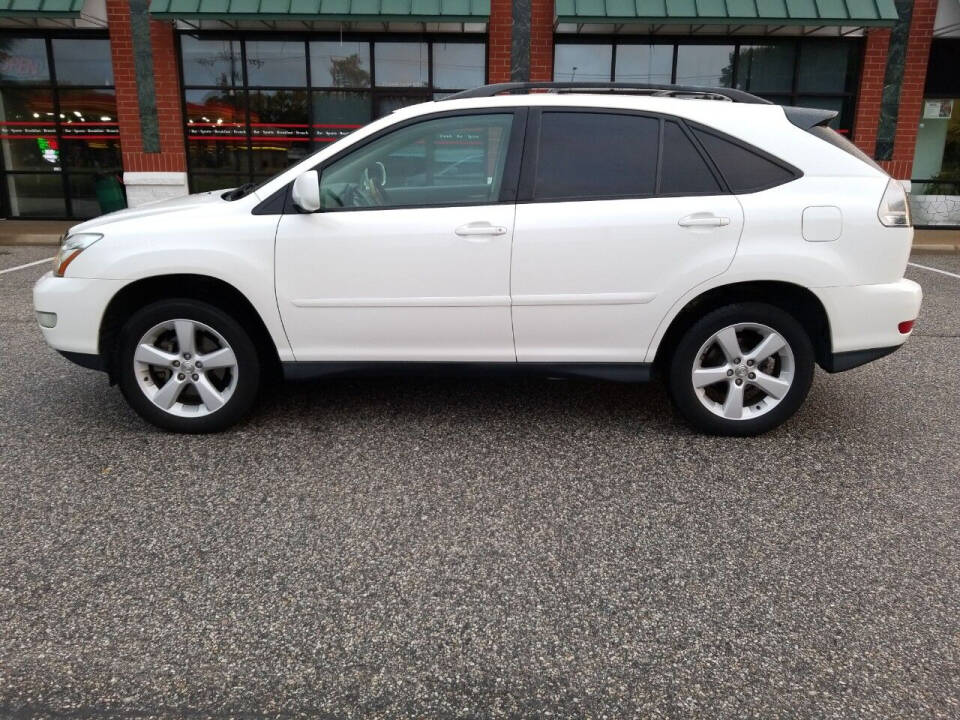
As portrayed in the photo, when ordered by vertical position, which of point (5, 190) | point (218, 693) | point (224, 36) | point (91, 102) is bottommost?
Answer: point (218, 693)

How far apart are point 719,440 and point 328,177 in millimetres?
2565

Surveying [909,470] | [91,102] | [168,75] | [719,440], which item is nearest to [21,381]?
[719,440]

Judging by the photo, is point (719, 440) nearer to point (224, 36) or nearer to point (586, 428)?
point (586, 428)

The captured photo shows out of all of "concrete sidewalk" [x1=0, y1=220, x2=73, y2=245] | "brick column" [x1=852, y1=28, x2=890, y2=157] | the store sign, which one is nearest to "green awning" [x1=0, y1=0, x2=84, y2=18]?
"concrete sidewalk" [x1=0, y1=220, x2=73, y2=245]

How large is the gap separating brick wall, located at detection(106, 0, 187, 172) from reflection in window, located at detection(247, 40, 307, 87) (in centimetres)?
123

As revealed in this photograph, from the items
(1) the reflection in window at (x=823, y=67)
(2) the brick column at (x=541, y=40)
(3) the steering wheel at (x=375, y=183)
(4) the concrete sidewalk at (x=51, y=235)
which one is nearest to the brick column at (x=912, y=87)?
(1) the reflection in window at (x=823, y=67)

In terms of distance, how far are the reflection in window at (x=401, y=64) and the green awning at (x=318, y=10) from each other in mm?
1329

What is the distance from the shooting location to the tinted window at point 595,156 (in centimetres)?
406

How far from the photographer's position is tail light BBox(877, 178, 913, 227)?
396cm

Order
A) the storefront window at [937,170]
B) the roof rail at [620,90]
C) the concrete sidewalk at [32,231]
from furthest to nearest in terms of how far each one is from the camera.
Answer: the storefront window at [937,170] → the concrete sidewalk at [32,231] → the roof rail at [620,90]

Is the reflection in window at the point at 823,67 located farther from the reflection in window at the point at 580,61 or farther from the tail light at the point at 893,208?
the tail light at the point at 893,208

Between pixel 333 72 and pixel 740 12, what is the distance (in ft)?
21.1

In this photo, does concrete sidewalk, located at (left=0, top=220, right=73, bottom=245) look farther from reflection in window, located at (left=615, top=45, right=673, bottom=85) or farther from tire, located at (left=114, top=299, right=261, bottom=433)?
reflection in window, located at (left=615, top=45, right=673, bottom=85)

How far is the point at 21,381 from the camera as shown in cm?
A: 524
